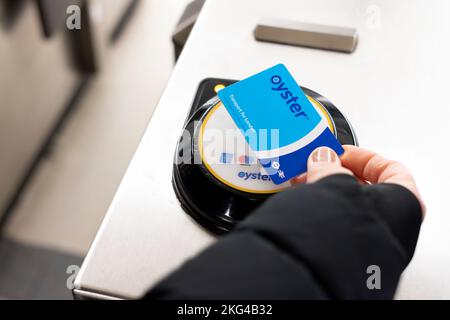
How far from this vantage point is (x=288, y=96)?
0.45 metres

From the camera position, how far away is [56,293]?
1.04 meters

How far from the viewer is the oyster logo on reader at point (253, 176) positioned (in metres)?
0.45

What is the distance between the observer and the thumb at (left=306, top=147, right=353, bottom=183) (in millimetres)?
392

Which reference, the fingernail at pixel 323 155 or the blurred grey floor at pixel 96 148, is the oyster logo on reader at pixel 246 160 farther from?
the blurred grey floor at pixel 96 148

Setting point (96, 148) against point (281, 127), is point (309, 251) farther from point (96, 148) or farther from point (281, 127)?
point (96, 148)

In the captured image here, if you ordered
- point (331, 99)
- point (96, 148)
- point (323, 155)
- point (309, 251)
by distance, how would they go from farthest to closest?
point (96, 148)
point (331, 99)
point (323, 155)
point (309, 251)

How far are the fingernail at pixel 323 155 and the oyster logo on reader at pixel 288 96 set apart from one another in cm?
3

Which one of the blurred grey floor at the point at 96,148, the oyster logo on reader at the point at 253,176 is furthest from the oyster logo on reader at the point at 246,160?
the blurred grey floor at the point at 96,148

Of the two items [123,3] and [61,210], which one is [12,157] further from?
[123,3]

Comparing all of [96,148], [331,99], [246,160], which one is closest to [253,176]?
[246,160]

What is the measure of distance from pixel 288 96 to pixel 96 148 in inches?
34.8

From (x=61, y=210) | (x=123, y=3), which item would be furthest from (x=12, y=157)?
(x=123, y=3)

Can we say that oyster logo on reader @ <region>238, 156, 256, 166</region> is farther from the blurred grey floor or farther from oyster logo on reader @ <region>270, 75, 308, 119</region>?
the blurred grey floor

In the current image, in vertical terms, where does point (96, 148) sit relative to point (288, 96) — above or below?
below
